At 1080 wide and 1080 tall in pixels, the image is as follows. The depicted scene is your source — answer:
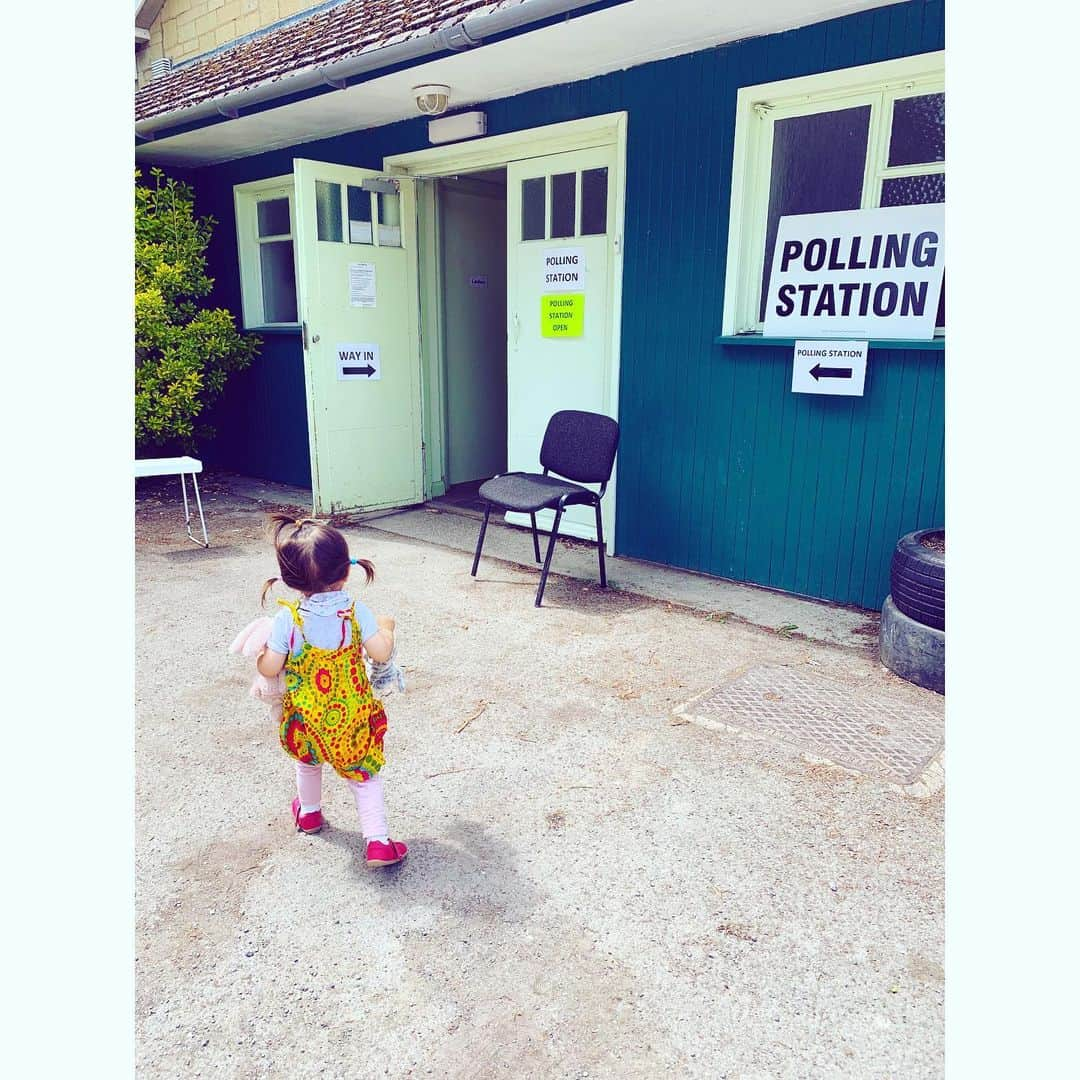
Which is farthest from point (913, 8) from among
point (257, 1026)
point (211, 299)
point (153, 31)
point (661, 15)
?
point (153, 31)

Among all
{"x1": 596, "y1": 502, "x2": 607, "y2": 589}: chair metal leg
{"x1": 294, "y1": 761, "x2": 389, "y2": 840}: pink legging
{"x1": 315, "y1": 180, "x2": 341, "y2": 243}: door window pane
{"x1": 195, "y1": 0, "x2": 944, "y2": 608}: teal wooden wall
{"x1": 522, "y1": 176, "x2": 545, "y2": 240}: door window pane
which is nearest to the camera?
{"x1": 294, "y1": 761, "x2": 389, "y2": 840}: pink legging

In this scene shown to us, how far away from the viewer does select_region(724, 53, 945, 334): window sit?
4.02 m

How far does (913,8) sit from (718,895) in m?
4.00

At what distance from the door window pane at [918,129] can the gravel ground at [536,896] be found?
254 cm

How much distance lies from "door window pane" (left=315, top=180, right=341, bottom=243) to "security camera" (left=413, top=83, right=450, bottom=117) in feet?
3.01

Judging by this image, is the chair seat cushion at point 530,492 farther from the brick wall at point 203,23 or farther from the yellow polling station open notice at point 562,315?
the brick wall at point 203,23

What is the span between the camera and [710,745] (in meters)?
3.10

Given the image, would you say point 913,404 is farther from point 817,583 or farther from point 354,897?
point 354,897

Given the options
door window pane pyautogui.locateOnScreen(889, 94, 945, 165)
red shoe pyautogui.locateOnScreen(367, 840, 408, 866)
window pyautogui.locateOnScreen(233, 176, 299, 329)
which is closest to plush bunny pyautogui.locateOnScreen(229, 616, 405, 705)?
red shoe pyautogui.locateOnScreen(367, 840, 408, 866)

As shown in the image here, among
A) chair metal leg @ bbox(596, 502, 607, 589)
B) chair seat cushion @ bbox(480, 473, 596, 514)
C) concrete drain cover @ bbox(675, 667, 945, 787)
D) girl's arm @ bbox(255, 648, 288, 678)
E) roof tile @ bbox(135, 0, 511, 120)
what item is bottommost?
concrete drain cover @ bbox(675, 667, 945, 787)

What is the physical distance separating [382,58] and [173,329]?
3.53 metres

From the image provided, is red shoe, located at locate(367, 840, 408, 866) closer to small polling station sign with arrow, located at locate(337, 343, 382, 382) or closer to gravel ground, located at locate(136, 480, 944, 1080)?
gravel ground, located at locate(136, 480, 944, 1080)

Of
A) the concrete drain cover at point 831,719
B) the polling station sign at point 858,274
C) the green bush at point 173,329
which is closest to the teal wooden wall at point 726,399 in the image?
the polling station sign at point 858,274

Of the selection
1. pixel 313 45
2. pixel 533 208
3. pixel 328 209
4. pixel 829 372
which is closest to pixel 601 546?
pixel 829 372
